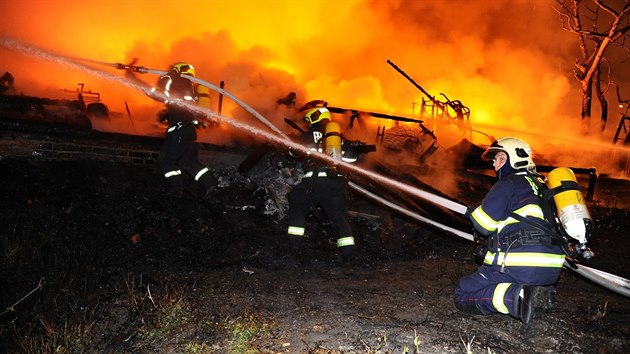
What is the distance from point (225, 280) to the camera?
452 cm

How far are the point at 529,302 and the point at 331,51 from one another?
15.9 m

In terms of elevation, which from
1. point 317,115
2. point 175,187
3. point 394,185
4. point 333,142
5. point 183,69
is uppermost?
point 183,69

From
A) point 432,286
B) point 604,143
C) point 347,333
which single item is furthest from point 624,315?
point 604,143

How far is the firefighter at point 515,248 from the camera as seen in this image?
3272 millimetres

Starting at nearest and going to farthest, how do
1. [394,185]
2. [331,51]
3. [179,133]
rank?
[179,133], [394,185], [331,51]

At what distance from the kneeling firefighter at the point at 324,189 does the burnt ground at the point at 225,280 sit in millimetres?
331

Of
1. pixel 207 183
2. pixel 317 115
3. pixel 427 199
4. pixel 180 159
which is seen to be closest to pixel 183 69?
pixel 180 159

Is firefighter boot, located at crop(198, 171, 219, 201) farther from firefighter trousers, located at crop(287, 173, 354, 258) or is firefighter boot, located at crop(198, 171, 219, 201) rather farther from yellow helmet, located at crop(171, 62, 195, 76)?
yellow helmet, located at crop(171, 62, 195, 76)

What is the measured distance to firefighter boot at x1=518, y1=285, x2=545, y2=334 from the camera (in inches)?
124

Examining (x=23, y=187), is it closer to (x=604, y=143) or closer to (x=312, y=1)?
(x=312, y=1)

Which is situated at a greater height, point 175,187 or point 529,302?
point 175,187

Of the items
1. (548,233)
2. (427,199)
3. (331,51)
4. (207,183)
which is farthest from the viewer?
(331,51)

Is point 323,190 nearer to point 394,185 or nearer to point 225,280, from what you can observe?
point 394,185

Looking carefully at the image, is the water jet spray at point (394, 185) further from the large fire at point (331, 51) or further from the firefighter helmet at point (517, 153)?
the large fire at point (331, 51)
